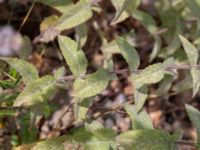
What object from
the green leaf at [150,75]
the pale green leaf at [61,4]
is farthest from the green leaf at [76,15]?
the green leaf at [150,75]


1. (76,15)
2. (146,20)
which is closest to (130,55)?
(76,15)

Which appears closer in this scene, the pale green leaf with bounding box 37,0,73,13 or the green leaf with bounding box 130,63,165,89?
the green leaf with bounding box 130,63,165,89

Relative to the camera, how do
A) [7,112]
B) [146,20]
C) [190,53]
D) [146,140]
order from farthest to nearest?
[146,20]
[7,112]
[190,53]
[146,140]

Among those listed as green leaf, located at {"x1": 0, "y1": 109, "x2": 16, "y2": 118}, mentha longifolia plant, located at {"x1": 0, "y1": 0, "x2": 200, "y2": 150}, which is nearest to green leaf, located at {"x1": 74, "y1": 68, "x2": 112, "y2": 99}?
mentha longifolia plant, located at {"x1": 0, "y1": 0, "x2": 200, "y2": 150}

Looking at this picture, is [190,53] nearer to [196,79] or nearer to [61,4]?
[196,79]

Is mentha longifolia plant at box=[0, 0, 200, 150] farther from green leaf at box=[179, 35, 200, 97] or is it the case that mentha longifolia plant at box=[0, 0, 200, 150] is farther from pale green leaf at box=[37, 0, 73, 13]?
pale green leaf at box=[37, 0, 73, 13]

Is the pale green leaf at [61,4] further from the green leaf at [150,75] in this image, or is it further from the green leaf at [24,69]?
the green leaf at [150,75]

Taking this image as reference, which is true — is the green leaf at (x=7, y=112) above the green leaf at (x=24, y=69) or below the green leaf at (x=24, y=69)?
below
